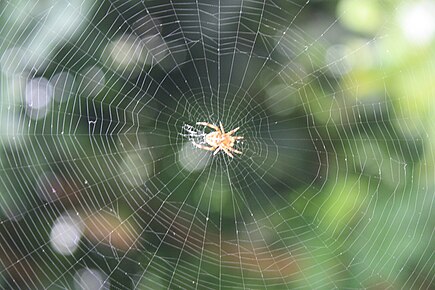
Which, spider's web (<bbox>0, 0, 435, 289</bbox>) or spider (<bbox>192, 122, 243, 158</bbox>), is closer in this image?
spider's web (<bbox>0, 0, 435, 289</bbox>)

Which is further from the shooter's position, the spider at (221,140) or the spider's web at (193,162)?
the spider at (221,140)

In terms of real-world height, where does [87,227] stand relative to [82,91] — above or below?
below

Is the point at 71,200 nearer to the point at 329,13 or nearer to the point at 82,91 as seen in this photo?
the point at 82,91

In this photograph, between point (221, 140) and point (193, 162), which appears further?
point (221, 140)

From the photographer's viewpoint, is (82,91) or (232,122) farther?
(232,122)

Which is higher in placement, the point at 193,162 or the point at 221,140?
the point at 221,140

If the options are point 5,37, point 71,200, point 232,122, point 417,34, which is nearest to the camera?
point 417,34

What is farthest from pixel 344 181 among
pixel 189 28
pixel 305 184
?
pixel 189 28

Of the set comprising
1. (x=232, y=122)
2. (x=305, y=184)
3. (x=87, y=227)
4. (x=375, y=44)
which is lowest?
(x=87, y=227)
